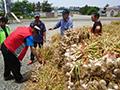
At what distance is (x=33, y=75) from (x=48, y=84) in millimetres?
1102

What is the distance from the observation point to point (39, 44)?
10.7m

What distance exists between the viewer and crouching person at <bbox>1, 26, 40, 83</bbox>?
7.98 m

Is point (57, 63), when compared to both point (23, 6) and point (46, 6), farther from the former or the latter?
point (46, 6)

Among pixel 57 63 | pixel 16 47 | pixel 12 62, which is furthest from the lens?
pixel 12 62

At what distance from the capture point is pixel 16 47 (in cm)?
824

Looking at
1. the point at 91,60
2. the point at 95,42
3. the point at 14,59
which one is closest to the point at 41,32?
the point at 14,59

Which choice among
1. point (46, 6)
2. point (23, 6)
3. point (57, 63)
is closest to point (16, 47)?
point (57, 63)

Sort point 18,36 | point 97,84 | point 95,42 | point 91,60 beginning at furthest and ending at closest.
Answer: point 18,36 → point 95,42 → point 91,60 → point 97,84

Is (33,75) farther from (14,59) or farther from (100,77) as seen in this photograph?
(100,77)

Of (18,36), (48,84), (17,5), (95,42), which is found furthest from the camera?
(17,5)

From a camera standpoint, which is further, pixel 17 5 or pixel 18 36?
pixel 17 5

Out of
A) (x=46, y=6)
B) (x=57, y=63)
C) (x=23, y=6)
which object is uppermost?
(x=57, y=63)

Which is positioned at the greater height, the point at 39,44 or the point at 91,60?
the point at 91,60

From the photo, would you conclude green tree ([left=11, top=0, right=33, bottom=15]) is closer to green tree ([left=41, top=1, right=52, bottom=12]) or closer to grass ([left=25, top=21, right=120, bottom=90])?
green tree ([left=41, top=1, right=52, bottom=12])
